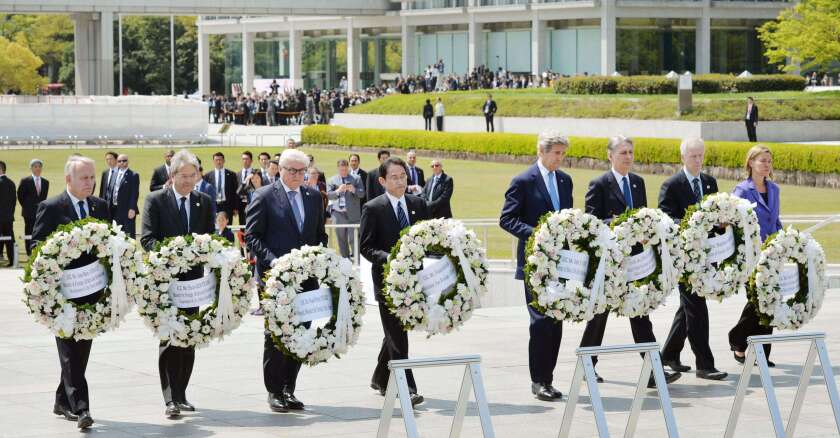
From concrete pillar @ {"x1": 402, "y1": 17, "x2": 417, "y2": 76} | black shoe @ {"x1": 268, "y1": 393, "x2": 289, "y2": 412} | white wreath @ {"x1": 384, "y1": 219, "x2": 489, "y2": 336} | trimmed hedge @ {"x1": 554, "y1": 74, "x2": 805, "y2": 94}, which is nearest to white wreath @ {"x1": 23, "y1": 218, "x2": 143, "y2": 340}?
black shoe @ {"x1": 268, "y1": 393, "x2": 289, "y2": 412}

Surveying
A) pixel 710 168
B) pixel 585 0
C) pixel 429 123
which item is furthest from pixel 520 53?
pixel 710 168

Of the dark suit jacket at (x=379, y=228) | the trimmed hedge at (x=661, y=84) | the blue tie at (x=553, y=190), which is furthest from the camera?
Answer: the trimmed hedge at (x=661, y=84)

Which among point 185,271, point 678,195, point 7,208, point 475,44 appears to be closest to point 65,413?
Result: point 185,271

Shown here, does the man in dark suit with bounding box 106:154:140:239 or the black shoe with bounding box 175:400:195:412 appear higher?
the man in dark suit with bounding box 106:154:140:239

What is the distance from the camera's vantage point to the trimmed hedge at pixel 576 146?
109 feet

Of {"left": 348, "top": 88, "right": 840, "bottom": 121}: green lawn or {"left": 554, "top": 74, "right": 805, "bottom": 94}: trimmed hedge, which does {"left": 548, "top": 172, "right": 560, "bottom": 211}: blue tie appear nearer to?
{"left": 348, "top": 88, "right": 840, "bottom": 121}: green lawn

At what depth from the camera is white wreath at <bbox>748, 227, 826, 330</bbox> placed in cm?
1088

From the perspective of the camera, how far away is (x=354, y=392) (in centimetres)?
1037

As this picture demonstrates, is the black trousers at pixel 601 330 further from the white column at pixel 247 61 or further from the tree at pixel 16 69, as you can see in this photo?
the white column at pixel 247 61

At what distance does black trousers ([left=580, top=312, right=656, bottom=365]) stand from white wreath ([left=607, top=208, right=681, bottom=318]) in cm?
28

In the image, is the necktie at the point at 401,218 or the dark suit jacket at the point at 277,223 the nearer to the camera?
the dark suit jacket at the point at 277,223

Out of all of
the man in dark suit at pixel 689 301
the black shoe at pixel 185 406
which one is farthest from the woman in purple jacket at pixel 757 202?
the black shoe at pixel 185 406

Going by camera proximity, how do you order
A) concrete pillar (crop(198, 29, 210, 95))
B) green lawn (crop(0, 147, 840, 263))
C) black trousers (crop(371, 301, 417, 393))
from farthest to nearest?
concrete pillar (crop(198, 29, 210, 95)), green lawn (crop(0, 147, 840, 263)), black trousers (crop(371, 301, 417, 393))

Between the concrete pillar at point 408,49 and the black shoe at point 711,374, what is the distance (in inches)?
2833
